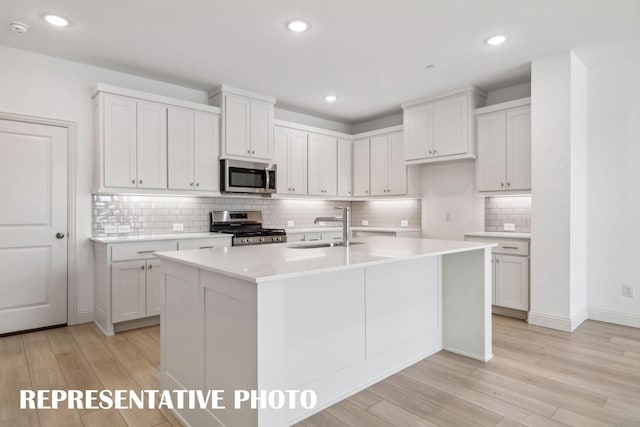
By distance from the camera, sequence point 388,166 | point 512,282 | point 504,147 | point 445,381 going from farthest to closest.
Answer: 1. point 388,166
2. point 504,147
3. point 512,282
4. point 445,381

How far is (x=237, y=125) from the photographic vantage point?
460 centimetres

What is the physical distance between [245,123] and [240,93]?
37cm

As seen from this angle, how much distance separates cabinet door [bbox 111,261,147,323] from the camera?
11.5 ft

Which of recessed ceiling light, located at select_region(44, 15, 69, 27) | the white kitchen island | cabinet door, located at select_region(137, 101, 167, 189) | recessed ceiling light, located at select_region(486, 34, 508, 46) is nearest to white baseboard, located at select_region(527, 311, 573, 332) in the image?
the white kitchen island

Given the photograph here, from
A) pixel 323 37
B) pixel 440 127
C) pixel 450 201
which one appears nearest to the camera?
pixel 323 37

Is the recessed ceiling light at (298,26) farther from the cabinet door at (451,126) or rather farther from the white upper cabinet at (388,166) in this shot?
the white upper cabinet at (388,166)

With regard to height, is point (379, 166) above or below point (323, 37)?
below

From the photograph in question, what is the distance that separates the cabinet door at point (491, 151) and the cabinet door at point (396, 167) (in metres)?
1.19

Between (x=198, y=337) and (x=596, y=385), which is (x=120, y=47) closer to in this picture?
(x=198, y=337)

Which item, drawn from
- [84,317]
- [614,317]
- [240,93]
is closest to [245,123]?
[240,93]

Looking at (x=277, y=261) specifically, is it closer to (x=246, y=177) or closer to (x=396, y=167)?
(x=246, y=177)

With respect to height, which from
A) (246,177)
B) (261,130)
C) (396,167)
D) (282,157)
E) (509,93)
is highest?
(509,93)

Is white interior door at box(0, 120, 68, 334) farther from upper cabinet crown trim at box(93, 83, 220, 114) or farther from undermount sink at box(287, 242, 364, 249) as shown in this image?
undermount sink at box(287, 242, 364, 249)

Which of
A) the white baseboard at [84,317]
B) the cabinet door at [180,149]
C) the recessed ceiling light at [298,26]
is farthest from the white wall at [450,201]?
the white baseboard at [84,317]
